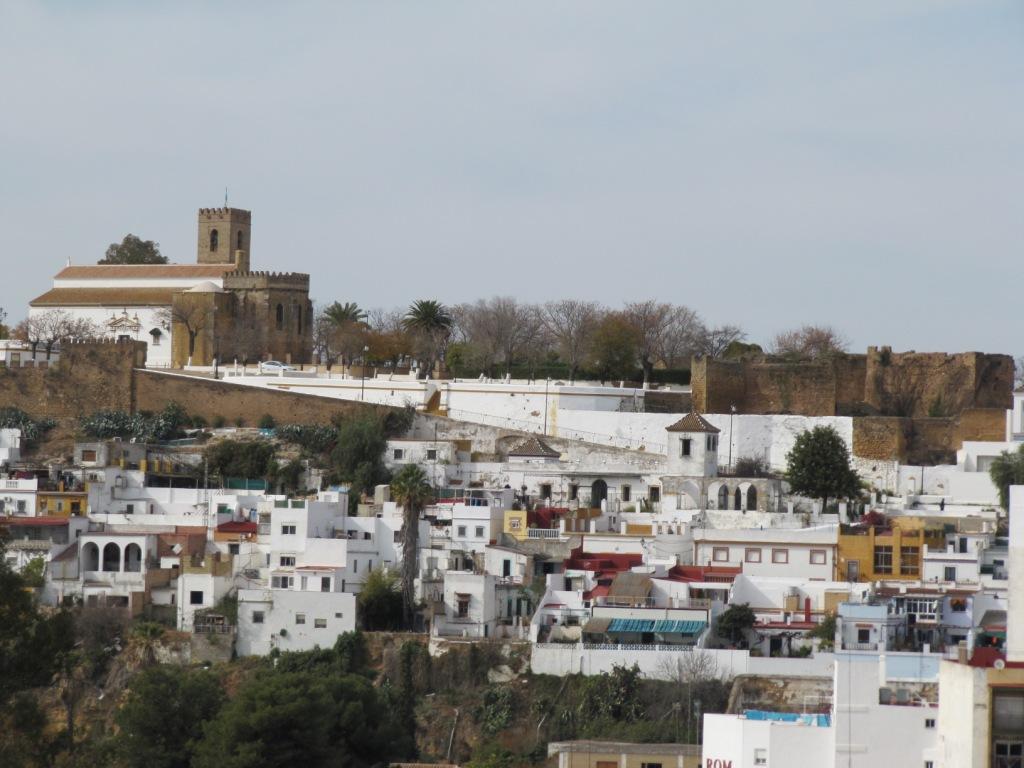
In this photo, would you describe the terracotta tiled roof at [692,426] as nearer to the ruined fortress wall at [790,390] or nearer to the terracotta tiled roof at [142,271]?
the ruined fortress wall at [790,390]

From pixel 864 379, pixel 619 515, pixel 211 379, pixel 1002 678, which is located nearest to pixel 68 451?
pixel 211 379

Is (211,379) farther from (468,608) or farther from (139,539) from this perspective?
(468,608)

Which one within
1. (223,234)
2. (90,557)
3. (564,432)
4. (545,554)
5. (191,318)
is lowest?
(90,557)

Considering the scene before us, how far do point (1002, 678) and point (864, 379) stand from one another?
97.0 ft

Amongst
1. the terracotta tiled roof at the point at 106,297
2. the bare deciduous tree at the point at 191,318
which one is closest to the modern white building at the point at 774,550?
the bare deciduous tree at the point at 191,318

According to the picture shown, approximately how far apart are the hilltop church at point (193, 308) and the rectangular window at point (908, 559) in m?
21.0

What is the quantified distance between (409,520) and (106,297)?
22144mm

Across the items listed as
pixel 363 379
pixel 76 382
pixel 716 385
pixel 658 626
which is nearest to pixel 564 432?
pixel 716 385

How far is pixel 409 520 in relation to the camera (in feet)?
142

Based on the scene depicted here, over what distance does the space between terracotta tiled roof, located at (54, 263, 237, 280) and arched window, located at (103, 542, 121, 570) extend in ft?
63.9

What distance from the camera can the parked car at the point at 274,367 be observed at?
5675 centimetres

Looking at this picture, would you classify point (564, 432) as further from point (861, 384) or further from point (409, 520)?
point (409, 520)

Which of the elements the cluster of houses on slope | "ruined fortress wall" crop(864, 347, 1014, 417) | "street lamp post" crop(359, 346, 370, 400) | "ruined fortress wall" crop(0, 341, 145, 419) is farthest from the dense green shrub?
"ruined fortress wall" crop(864, 347, 1014, 417)

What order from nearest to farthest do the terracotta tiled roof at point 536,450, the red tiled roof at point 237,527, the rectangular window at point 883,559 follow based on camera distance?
the rectangular window at point 883,559
the red tiled roof at point 237,527
the terracotta tiled roof at point 536,450
